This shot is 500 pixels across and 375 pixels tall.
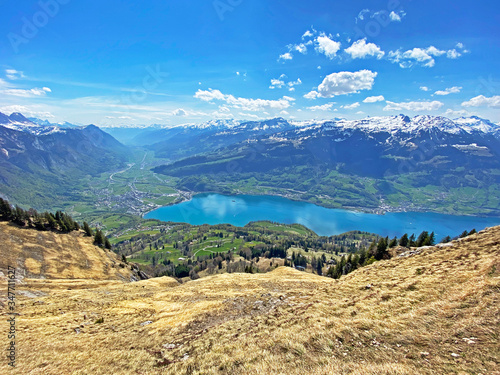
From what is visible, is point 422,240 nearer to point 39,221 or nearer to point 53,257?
point 53,257

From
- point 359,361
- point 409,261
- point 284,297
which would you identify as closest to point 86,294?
point 284,297

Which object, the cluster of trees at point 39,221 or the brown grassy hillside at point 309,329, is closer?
the brown grassy hillside at point 309,329

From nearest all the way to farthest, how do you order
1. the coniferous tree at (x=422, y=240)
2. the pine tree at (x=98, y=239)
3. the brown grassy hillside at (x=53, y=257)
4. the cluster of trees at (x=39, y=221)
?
the brown grassy hillside at (x=53, y=257), the coniferous tree at (x=422, y=240), the cluster of trees at (x=39, y=221), the pine tree at (x=98, y=239)

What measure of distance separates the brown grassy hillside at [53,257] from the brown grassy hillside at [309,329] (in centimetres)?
2499

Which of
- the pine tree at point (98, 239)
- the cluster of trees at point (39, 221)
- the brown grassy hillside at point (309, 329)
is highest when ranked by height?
the brown grassy hillside at point (309, 329)

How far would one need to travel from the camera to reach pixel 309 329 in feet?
51.6

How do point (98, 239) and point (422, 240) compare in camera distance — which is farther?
point (98, 239)

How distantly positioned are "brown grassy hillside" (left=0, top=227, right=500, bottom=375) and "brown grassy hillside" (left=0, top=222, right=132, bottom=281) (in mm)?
24993

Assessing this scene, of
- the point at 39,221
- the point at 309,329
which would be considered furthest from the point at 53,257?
the point at 309,329

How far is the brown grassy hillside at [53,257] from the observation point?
46.9 meters

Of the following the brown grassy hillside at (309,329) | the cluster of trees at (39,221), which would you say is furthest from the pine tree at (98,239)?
the brown grassy hillside at (309,329)

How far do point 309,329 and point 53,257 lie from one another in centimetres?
6498

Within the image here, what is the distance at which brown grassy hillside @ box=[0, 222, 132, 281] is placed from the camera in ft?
154

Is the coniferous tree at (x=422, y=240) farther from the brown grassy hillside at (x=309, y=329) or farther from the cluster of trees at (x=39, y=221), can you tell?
the cluster of trees at (x=39, y=221)
